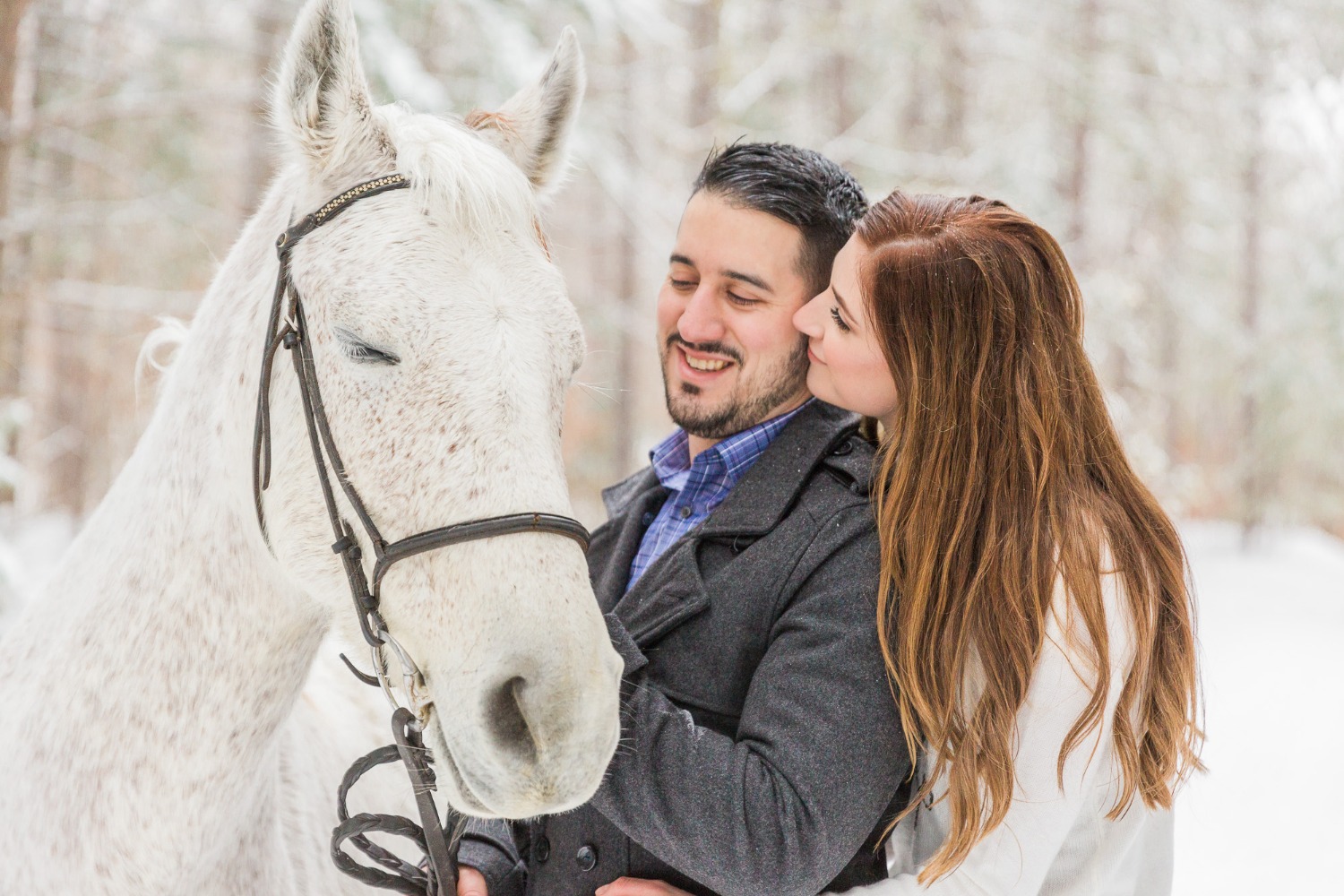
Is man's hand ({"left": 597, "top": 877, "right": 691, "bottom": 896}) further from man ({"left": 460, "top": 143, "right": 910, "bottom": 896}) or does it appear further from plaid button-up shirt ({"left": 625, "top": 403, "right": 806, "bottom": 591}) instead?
plaid button-up shirt ({"left": 625, "top": 403, "right": 806, "bottom": 591})

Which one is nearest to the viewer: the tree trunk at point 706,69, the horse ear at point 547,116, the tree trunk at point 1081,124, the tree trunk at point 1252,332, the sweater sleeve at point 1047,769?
the sweater sleeve at point 1047,769

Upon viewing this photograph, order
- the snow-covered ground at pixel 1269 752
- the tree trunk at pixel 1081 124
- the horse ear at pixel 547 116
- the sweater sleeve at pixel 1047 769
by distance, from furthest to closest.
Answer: the tree trunk at pixel 1081 124
the snow-covered ground at pixel 1269 752
the horse ear at pixel 547 116
the sweater sleeve at pixel 1047 769

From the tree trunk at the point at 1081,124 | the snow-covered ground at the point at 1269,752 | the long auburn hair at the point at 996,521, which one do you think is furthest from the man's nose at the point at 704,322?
the tree trunk at the point at 1081,124

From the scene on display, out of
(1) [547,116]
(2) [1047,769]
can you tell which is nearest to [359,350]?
(1) [547,116]

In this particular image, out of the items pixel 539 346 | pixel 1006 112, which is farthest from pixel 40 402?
pixel 539 346

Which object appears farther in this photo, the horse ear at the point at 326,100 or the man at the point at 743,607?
the horse ear at the point at 326,100

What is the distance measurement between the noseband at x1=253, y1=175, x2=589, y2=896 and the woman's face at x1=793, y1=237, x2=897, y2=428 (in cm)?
66

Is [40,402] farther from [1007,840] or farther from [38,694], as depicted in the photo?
[1007,840]

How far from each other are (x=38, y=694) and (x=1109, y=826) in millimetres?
1924

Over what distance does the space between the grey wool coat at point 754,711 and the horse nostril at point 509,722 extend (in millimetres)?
240

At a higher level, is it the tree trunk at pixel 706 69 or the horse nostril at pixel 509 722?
the tree trunk at pixel 706 69

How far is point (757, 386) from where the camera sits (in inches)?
81.0

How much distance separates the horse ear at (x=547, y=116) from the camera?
191cm

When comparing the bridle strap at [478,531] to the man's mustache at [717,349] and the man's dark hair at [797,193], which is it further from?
the man's dark hair at [797,193]
